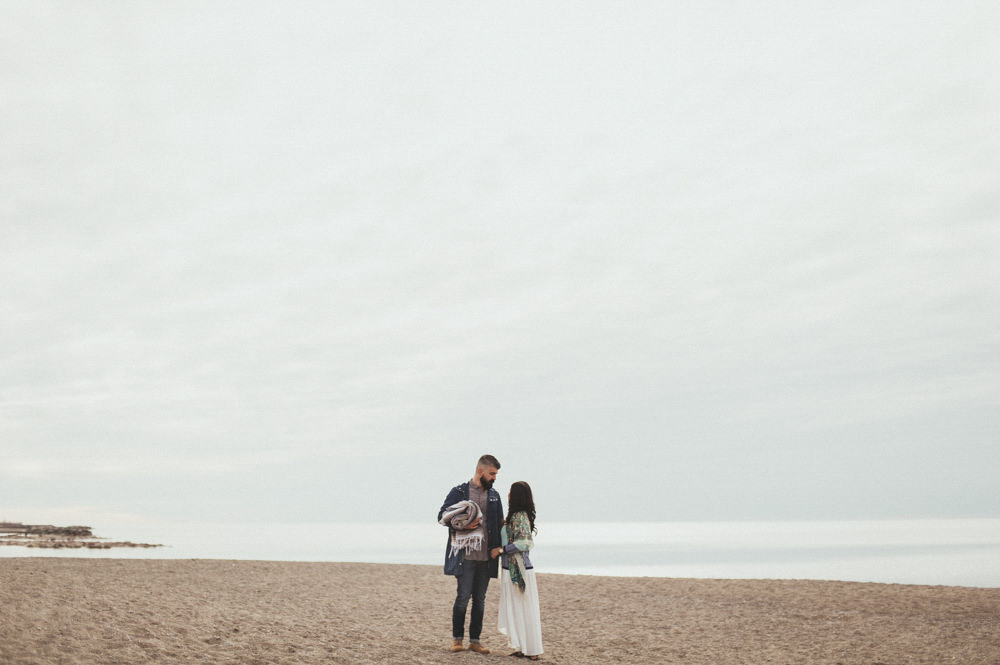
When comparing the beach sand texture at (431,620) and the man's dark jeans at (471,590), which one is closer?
the beach sand texture at (431,620)

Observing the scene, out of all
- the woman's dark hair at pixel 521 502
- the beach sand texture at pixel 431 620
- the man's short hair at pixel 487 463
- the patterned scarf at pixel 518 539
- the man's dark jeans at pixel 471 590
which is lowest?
the beach sand texture at pixel 431 620

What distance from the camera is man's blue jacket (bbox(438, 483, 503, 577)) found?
932 cm

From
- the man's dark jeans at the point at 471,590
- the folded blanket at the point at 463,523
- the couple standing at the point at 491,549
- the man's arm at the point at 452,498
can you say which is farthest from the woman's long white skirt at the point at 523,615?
the man's arm at the point at 452,498

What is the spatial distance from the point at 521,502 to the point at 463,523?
2.57 ft

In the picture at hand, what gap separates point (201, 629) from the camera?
905cm

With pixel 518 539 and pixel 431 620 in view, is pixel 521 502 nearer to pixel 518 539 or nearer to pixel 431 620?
pixel 518 539

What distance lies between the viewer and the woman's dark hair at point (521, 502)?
945 centimetres

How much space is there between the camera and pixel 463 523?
30.1 ft

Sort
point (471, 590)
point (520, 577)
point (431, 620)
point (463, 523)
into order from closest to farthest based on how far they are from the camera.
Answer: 1. point (463, 523)
2. point (520, 577)
3. point (471, 590)
4. point (431, 620)

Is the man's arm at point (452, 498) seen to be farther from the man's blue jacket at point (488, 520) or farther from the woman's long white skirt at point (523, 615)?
the woman's long white skirt at point (523, 615)

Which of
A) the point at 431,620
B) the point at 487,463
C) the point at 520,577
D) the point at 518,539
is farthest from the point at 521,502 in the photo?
the point at 431,620

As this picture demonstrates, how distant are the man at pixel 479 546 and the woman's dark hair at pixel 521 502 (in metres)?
0.14

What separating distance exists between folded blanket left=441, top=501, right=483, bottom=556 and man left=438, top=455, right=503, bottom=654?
30mm

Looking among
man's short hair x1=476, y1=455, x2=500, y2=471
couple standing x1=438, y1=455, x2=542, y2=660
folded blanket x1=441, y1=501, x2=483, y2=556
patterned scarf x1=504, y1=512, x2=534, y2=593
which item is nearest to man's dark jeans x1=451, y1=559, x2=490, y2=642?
couple standing x1=438, y1=455, x2=542, y2=660
